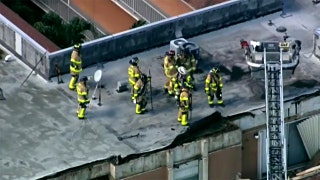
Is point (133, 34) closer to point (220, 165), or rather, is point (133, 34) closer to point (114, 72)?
point (114, 72)

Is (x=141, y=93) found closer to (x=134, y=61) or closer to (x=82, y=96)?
(x=134, y=61)

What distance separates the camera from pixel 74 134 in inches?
2152

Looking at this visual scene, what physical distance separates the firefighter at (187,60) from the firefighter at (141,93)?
5.72 feet

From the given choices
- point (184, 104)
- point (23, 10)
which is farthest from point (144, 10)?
point (184, 104)

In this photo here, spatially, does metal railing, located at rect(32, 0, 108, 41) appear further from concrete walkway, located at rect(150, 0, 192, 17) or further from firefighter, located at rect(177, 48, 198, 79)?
firefighter, located at rect(177, 48, 198, 79)

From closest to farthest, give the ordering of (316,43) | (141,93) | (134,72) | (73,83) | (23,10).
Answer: (141,93)
(134,72)
(73,83)
(316,43)
(23,10)

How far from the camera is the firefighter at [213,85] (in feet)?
184

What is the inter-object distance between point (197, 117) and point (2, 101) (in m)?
6.45

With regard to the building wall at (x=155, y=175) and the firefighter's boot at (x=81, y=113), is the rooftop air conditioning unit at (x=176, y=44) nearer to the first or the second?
the firefighter's boot at (x=81, y=113)

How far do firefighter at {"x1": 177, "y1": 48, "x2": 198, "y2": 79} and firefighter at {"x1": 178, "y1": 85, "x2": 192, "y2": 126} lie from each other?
6.98 ft

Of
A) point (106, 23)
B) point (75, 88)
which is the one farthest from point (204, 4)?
point (75, 88)

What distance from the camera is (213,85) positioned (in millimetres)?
56062

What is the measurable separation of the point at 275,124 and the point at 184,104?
2956 millimetres

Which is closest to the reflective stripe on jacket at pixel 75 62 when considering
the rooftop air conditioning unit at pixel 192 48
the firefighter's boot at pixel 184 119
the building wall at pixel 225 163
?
the rooftop air conditioning unit at pixel 192 48
